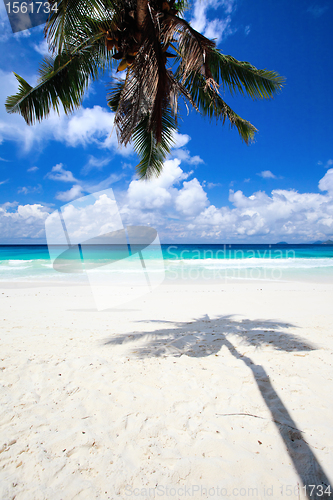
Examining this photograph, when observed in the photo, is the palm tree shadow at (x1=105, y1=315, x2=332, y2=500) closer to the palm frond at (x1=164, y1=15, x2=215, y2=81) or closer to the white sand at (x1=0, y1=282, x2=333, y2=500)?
the white sand at (x1=0, y1=282, x2=333, y2=500)

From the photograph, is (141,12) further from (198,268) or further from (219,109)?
(198,268)

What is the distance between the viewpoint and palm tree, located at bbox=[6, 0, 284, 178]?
365cm

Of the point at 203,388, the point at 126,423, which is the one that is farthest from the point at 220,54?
the point at 126,423

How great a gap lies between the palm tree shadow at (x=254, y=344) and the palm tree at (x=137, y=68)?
3795mm

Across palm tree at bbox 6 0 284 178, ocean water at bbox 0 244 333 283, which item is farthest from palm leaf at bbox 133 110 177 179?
ocean water at bbox 0 244 333 283

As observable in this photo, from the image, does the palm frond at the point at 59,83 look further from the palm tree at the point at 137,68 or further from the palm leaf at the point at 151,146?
the palm leaf at the point at 151,146

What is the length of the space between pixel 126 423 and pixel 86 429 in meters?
0.37

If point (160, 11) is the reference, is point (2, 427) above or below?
below

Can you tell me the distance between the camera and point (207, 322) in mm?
5891

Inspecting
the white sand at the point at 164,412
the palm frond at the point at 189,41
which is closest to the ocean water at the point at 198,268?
the white sand at the point at 164,412

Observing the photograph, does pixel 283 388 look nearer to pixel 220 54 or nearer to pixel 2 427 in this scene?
pixel 2 427

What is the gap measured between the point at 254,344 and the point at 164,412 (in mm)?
2299

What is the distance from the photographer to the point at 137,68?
382 cm

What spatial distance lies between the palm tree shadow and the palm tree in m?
3.80
